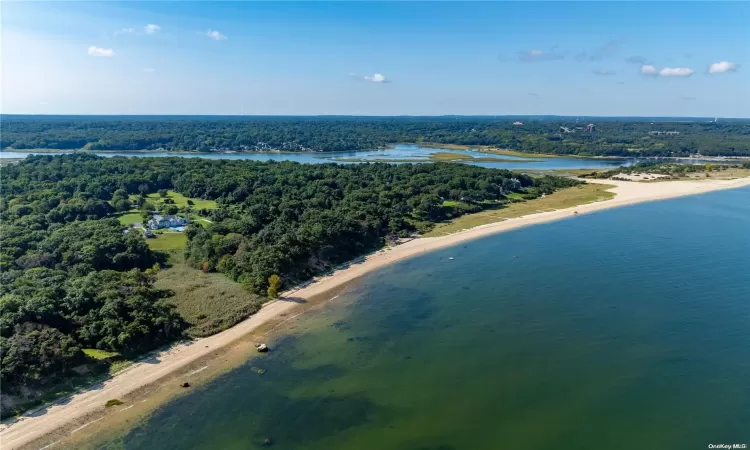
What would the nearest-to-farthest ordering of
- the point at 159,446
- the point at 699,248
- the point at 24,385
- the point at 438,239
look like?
the point at 159,446, the point at 24,385, the point at 699,248, the point at 438,239

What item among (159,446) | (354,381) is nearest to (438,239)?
(354,381)

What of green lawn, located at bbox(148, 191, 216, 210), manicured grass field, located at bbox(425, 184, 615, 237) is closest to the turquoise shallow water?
manicured grass field, located at bbox(425, 184, 615, 237)

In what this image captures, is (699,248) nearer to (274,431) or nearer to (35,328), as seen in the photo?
(274,431)

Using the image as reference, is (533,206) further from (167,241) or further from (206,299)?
(206,299)

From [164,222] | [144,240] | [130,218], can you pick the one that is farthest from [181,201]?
[144,240]

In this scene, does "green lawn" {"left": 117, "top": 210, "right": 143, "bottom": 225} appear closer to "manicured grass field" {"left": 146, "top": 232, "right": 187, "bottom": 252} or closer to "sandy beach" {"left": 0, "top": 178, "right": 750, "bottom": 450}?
"manicured grass field" {"left": 146, "top": 232, "right": 187, "bottom": 252}

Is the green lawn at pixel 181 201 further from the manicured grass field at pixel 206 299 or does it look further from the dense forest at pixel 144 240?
the manicured grass field at pixel 206 299

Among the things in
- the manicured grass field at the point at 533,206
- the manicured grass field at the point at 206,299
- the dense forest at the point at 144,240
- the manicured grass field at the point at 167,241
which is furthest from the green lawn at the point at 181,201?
the manicured grass field at the point at 533,206
